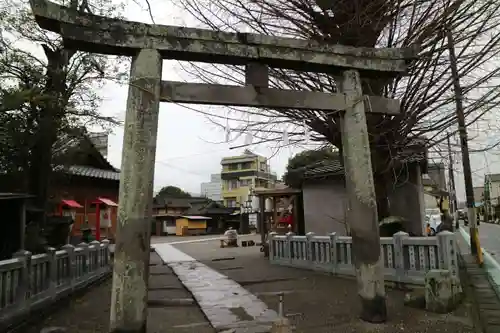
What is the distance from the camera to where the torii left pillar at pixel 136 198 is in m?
5.36

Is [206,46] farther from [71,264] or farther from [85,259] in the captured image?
[85,259]

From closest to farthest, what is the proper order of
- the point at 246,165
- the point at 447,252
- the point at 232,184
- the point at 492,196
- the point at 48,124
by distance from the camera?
the point at 447,252, the point at 48,124, the point at 492,196, the point at 246,165, the point at 232,184

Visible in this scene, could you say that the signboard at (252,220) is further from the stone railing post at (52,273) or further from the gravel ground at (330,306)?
the stone railing post at (52,273)

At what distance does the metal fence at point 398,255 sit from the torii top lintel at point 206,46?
3.76 metres

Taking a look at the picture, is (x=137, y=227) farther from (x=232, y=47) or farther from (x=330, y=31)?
(x=330, y=31)

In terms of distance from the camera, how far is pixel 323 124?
35.0ft

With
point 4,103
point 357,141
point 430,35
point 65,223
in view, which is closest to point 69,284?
point 4,103

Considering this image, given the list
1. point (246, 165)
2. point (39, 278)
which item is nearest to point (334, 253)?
point (39, 278)

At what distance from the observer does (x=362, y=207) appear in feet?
21.2

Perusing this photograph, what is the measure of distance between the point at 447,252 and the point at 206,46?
6.25m

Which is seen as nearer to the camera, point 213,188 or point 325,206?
point 325,206

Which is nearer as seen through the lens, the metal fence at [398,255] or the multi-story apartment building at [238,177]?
the metal fence at [398,255]

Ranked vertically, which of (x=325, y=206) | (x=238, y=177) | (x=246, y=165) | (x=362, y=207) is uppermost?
(x=246, y=165)

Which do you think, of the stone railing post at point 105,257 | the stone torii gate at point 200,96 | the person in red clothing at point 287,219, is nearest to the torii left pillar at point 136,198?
the stone torii gate at point 200,96
